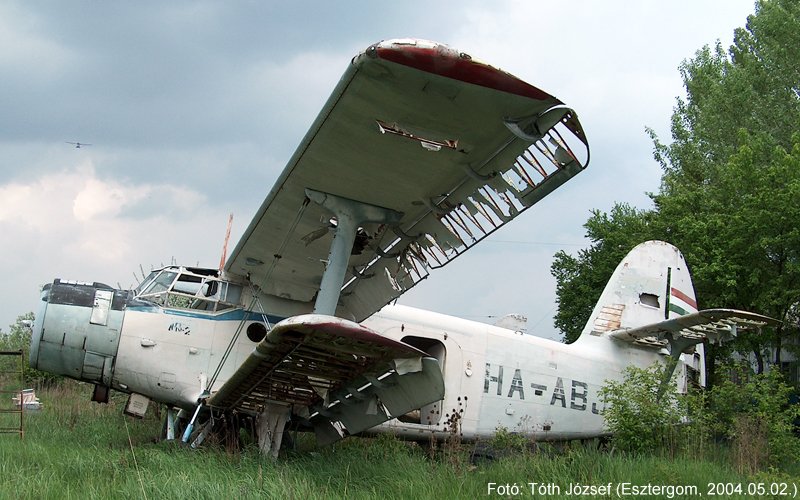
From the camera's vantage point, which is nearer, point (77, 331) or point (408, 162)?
point (408, 162)

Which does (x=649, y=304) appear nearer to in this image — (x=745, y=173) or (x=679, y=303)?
(x=679, y=303)

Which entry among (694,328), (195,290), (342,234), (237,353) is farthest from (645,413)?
(195,290)

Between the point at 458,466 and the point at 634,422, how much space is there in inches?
127

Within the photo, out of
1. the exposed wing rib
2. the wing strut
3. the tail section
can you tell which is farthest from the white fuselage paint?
the wing strut

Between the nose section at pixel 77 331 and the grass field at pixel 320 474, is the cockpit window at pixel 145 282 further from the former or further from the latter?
the grass field at pixel 320 474

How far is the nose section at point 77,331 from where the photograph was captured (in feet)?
28.2

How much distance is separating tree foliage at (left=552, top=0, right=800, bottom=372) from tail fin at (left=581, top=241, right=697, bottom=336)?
2.53 meters

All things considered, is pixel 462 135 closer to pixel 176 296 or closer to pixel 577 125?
pixel 577 125

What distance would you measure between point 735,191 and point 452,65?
44.1 feet

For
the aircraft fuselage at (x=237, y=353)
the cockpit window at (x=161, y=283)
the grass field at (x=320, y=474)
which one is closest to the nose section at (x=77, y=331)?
the aircraft fuselage at (x=237, y=353)

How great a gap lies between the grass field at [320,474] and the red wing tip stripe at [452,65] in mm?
3393

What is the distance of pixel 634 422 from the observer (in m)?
9.30

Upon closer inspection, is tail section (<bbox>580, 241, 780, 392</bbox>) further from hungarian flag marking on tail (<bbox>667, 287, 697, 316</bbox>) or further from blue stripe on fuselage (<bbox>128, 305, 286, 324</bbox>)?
blue stripe on fuselage (<bbox>128, 305, 286, 324</bbox>)

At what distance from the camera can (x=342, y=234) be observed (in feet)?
23.3
